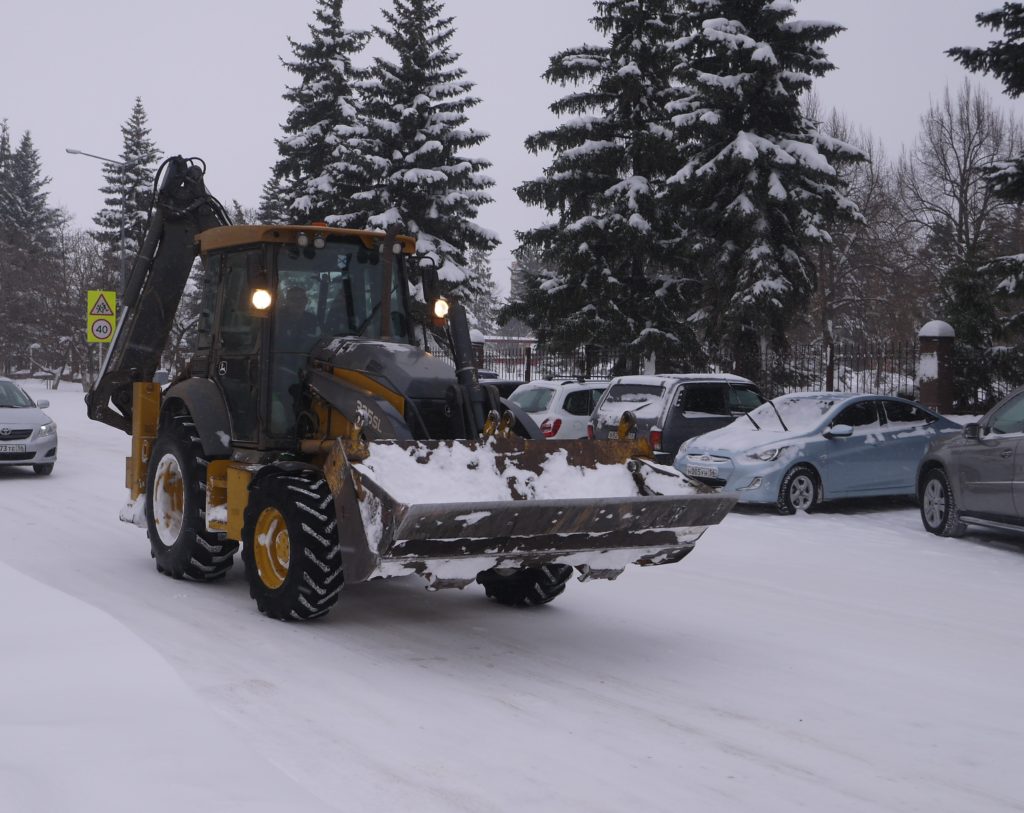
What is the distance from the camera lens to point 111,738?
16.5ft

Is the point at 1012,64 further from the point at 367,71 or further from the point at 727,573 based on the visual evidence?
the point at 367,71

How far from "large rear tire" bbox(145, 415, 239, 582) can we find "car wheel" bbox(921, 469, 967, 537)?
803cm

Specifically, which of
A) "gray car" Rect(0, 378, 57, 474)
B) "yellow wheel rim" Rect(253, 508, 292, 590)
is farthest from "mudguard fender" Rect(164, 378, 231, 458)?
"gray car" Rect(0, 378, 57, 474)

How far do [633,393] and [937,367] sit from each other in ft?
26.4

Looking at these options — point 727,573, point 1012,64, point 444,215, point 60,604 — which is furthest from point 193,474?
point 444,215

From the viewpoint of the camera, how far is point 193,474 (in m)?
8.82

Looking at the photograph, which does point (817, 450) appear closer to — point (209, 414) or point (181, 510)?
point (181, 510)

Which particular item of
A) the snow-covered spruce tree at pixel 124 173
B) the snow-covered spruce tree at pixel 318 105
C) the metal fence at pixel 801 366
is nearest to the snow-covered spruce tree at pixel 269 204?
the snow-covered spruce tree at pixel 124 173

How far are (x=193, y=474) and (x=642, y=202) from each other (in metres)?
19.9

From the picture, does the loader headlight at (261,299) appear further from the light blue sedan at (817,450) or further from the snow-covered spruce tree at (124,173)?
the snow-covered spruce tree at (124,173)

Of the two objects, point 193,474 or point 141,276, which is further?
point 141,276

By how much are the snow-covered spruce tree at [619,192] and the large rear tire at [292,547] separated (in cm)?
1986

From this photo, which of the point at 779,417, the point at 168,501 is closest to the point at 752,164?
the point at 779,417

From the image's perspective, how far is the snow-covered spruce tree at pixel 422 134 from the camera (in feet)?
110
